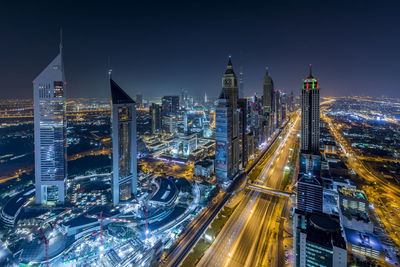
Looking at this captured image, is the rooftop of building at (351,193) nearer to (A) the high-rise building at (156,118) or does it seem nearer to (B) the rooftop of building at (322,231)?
(B) the rooftop of building at (322,231)

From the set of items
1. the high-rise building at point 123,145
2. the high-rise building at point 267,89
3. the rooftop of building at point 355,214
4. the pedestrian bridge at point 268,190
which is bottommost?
the pedestrian bridge at point 268,190

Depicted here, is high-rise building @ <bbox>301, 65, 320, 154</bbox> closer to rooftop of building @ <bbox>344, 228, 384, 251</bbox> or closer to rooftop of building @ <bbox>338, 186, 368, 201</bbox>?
rooftop of building @ <bbox>338, 186, 368, 201</bbox>

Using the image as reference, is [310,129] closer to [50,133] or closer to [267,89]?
[267,89]

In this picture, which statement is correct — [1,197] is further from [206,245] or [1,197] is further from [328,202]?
[328,202]

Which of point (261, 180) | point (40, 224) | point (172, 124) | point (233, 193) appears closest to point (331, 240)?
point (233, 193)

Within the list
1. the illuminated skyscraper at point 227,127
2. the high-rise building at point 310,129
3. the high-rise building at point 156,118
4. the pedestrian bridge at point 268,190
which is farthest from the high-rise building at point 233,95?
the high-rise building at point 156,118

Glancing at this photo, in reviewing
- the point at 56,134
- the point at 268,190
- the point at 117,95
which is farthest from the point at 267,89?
the point at 56,134

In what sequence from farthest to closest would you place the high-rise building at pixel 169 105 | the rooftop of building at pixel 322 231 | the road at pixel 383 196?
1. the high-rise building at pixel 169 105
2. the road at pixel 383 196
3. the rooftop of building at pixel 322 231
